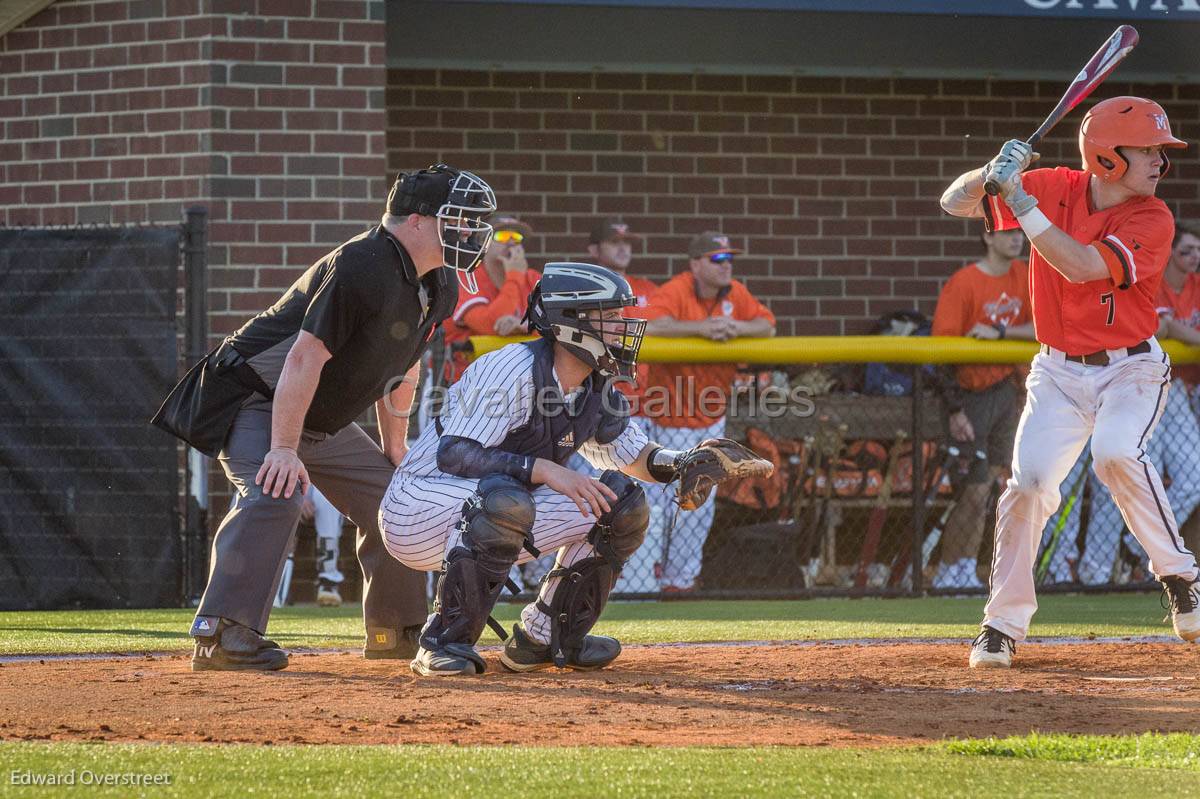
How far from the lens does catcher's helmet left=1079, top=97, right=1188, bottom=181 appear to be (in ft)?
19.7

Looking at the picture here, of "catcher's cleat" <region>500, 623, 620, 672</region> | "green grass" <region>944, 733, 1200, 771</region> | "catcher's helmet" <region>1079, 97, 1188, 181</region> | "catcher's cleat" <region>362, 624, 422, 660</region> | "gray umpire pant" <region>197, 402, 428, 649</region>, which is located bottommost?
"catcher's cleat" <region>362, 624, 422, 660</region>

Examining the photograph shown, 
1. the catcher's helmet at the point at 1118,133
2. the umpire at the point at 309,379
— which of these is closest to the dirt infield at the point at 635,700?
the umpire at the point at 309,379

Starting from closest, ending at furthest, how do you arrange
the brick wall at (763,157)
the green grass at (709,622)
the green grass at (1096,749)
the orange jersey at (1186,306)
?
the green grass at (1096,749) < the green grass at (709,622) < the orange jersey at (1186,306) < the brick wall at (763,157)

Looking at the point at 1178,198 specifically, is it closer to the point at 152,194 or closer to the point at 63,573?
the point at 152,194

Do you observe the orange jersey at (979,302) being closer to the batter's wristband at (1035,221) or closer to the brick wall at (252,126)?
the brick wall at (252,126)

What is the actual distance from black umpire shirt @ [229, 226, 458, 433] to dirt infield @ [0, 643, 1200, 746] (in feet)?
3.31

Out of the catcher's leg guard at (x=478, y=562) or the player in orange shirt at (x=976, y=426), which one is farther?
the player in orange shirt at (x=976, y=426)

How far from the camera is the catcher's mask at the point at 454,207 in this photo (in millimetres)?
5648

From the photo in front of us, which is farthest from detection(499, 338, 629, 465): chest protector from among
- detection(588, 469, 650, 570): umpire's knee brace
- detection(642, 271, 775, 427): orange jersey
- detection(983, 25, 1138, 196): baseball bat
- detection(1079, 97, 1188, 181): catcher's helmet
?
detection(642, 271, 775, 427): orange jersey

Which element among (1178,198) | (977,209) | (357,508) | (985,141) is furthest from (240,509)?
(1178,198)

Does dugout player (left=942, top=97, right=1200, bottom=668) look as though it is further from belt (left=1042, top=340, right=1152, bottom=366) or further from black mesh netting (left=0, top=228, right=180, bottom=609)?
black mesh netting (left=0, top=228, right=180, bottom=609)

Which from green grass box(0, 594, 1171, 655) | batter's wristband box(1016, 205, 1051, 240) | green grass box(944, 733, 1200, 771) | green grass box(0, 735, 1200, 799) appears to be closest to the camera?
green grass box(0, 735, 1200, 799)

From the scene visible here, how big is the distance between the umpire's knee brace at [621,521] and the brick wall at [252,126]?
4.59 m

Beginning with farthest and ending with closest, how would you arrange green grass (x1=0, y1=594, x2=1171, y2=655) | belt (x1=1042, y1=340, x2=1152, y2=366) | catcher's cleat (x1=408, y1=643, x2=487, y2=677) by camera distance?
1. green grass (x1=0, y1=594, x2=1171, y2=655)
2. belt (x1=1042, y1=340, x2=1152, y2=366)
3. catcher's cleat (x1=408, y1=643, x2=487, y2=677)
